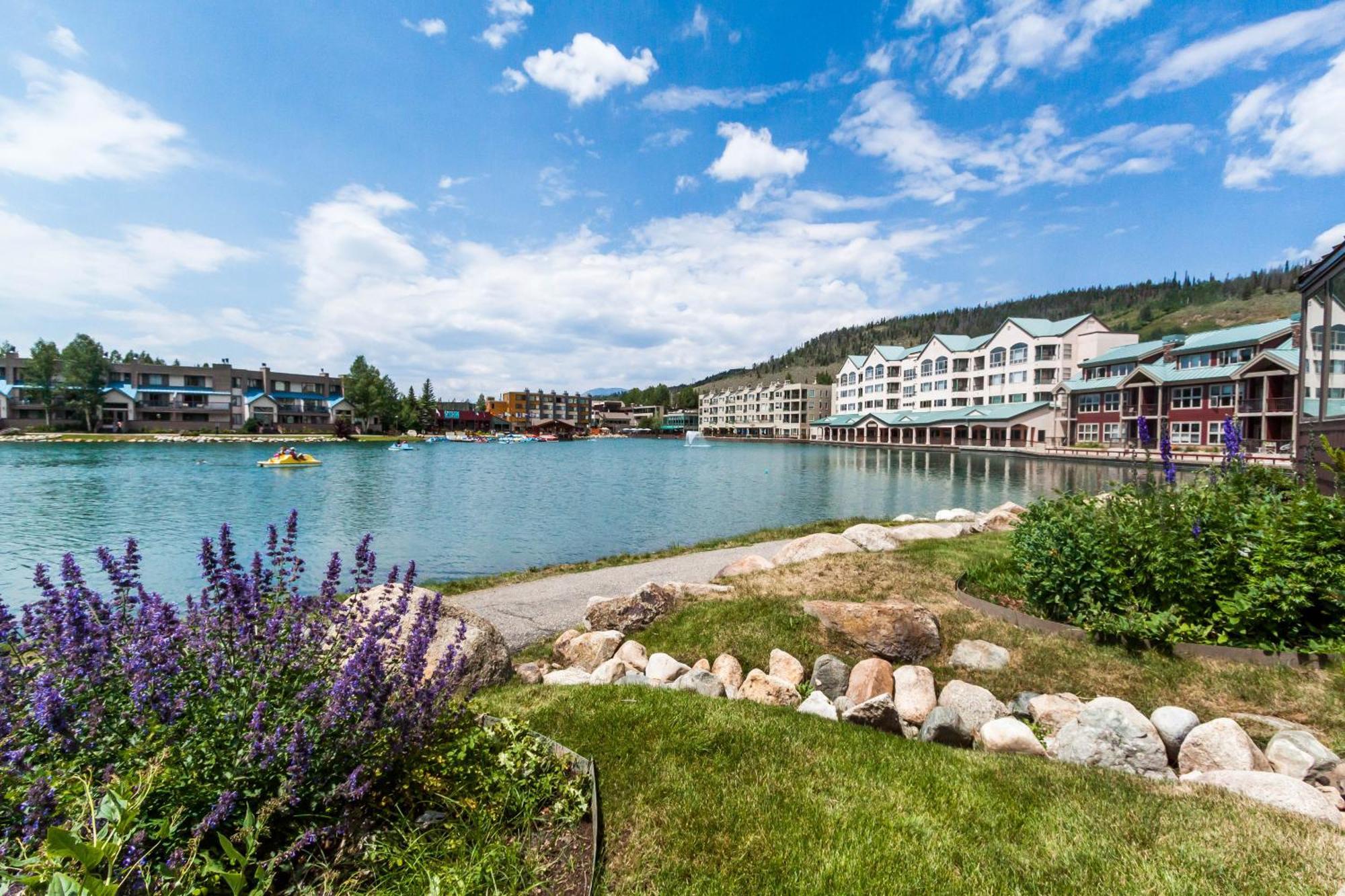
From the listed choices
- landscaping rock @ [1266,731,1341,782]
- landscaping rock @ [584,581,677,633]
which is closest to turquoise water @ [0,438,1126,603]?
landscaping rock @ [584,581,677,633]

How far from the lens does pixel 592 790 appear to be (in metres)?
3.98

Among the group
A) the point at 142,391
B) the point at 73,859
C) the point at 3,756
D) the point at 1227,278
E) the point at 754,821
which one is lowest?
the point at 754,821

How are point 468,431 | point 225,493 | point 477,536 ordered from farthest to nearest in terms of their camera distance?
1. point 468,431
2. point 225,493
3. point 477,536

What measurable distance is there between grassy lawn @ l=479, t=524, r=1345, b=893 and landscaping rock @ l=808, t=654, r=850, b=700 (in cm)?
135

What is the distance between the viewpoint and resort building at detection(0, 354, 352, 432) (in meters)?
98.8

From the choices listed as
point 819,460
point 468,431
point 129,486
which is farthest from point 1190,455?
point 468,431

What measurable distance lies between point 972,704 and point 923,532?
37.5ft

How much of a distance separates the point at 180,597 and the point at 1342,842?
795 inches

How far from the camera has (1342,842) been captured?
357 cm

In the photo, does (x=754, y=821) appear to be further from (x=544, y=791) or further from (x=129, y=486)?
(x=129, y=486)

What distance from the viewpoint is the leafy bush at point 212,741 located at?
2.46 metres

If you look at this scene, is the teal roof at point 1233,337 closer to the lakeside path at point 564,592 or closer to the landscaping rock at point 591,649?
the lakeside path at point 564,592

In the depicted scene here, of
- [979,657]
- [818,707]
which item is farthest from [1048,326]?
[818,707]

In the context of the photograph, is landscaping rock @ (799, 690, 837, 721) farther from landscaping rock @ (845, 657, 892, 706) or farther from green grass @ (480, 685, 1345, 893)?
green grass @ (480, 685, 1345, 893)
